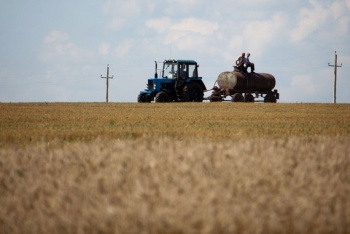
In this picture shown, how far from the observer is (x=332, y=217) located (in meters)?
3.39

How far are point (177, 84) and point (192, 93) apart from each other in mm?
1051

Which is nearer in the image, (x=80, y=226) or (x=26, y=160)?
(x=80, y=226)

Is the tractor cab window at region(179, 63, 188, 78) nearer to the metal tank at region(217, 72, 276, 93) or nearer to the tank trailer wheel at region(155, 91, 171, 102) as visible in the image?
the tank trailer wheel at region(155, 91, 171, 102)

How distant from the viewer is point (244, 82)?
35594 millimetres

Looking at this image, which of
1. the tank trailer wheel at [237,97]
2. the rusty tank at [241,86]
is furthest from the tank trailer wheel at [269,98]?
the tank trailer wheel at [237,97]

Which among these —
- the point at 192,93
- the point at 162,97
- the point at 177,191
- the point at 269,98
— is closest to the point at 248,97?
the point at 269,98

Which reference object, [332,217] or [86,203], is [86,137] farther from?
[332,217]

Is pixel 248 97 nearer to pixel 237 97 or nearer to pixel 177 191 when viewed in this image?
pixel 237 97

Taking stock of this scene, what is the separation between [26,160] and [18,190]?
4.73ft

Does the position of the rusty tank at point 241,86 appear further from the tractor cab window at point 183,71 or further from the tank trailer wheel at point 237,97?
the tractor cab window at point 183,71

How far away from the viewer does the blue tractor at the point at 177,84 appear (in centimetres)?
3164

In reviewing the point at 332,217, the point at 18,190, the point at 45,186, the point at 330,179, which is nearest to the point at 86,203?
the point at 45,186

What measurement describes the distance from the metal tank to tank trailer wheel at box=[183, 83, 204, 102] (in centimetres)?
317

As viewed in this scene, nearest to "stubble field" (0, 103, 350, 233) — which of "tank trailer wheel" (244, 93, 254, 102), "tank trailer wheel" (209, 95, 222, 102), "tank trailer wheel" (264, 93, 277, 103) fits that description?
"tank trailer wheel" (209, 95, 222, 102)
